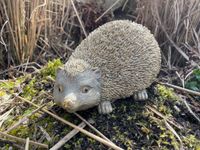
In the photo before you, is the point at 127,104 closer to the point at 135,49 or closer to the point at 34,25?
the point at 135,49

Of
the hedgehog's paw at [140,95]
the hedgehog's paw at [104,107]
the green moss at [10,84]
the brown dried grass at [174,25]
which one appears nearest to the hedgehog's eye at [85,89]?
the hedgehog's paw at [104,107]

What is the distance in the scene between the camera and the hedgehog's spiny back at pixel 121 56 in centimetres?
219

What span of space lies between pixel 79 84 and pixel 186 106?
0.76 meters

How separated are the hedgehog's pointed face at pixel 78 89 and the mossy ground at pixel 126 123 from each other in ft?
0.51

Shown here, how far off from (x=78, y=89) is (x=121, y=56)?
13.2 inches

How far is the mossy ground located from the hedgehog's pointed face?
0.15 metres

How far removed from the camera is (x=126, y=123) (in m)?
2.19

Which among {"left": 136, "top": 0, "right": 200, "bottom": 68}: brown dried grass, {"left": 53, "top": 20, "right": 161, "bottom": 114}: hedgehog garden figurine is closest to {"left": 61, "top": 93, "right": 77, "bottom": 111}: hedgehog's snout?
{"left": 53, "top": 20, "right": 161, "bottom": 114}: hedgehog garden figurine

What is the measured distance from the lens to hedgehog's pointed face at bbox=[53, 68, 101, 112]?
2012mm

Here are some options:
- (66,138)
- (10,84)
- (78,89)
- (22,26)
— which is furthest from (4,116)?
(22,26)

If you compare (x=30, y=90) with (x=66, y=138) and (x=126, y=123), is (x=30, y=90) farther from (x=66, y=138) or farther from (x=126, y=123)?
(x=126, y=123)

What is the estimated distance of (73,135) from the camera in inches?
83.1

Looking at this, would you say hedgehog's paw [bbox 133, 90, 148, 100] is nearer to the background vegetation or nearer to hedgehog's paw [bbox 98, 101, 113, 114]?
the background vegetation

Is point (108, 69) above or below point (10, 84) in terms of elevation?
above
